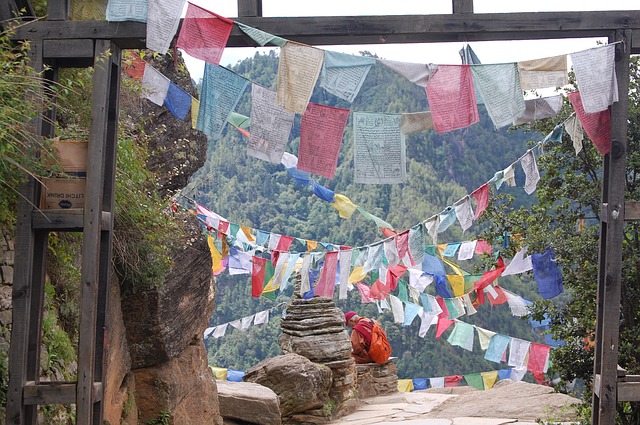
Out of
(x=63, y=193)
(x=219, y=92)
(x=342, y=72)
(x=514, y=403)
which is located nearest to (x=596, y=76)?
(x=342, y=72)

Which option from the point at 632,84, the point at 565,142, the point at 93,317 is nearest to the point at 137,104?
the point at 93,317

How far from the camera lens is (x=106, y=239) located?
16.8 ft

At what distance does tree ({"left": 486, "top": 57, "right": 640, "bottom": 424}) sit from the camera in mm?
6773

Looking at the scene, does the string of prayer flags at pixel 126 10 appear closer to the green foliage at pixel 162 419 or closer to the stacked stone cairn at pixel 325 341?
the green foliage at pixel 162 419

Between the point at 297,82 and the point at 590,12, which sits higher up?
the point at 590,12

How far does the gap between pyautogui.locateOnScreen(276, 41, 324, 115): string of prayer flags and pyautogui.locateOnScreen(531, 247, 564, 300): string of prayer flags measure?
351 centimetres

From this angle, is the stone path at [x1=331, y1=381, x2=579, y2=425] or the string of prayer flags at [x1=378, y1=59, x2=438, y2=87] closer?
the string of prayer flags at [x1=378, y1=59, x2=438, y2=87]

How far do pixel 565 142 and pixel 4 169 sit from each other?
17.1ft

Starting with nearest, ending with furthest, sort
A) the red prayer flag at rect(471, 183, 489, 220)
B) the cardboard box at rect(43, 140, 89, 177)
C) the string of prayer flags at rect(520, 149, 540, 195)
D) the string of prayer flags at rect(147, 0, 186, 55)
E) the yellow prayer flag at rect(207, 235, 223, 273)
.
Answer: the string of prayer flags at rect(147, 0, 186, 55) → the cardboard box at rect(43, 140, 89, 177) → the string of prayer flags at rect(520, 149, 540, 195) → the red prayer flag at rect(471, 183, 489, 220) → the yellow prayer flag at rect(207, 235, 223, 273)

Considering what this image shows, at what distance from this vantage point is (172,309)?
7.33 meters

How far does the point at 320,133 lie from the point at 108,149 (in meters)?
1.39

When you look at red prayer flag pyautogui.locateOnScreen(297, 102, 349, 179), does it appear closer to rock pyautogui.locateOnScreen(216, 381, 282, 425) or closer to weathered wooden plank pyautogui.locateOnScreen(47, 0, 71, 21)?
weathered wooden plank pyautogui.locateOnScreen(47, 0, 71, 21)

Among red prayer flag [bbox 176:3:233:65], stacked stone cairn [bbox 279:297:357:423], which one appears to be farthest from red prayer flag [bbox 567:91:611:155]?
stacked stone cairn [bbox 279:297:357:423]

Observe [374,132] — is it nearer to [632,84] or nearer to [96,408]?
[96,408]
